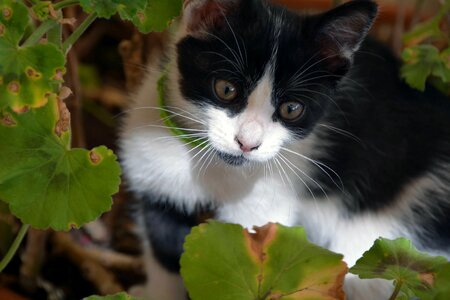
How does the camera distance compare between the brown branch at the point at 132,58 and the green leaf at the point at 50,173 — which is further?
the brown branch at the point at 132,58

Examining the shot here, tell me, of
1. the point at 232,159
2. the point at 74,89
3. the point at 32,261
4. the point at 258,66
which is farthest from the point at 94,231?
the point at 258,66

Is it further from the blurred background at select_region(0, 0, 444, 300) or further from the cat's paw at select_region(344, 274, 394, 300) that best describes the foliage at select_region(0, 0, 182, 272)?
the cat's paw at select_region(344, 274, 394, 300)

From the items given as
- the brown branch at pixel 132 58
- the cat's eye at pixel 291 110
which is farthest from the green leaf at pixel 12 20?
the brown branch at pixel 132 58

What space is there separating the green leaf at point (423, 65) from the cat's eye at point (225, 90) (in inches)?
14.5

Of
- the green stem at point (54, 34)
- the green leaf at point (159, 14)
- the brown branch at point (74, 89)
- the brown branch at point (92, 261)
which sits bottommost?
the brown branch at point (92, 261)

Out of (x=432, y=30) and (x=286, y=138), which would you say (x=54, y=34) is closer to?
(x=286, y=138)

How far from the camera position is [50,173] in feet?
2.90

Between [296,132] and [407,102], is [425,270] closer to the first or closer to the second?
[296,132]

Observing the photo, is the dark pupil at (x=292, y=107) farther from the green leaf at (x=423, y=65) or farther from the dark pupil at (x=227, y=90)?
the green leaf at (x=423, y=65)

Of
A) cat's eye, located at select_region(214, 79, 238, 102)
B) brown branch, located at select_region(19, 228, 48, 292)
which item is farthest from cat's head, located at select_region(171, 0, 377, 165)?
brown branch, located at select_region(19, 228, 48, 292)

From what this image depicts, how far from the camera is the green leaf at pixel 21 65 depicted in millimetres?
796

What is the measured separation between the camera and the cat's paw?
4.33ft

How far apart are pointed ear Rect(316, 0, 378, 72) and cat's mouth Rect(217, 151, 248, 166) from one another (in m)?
0.22

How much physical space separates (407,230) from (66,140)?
29.8 inches
